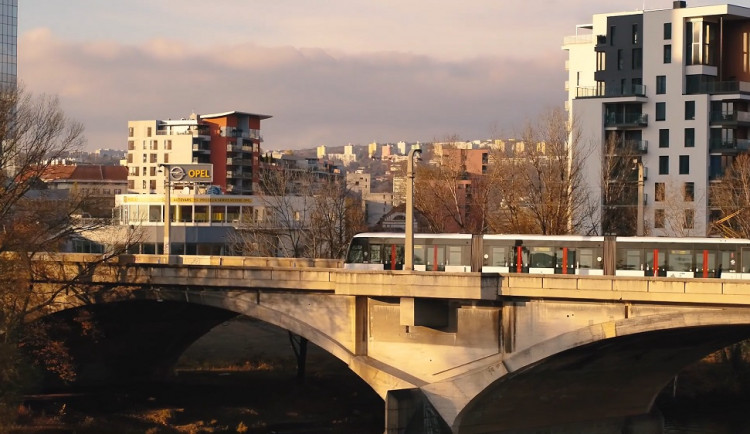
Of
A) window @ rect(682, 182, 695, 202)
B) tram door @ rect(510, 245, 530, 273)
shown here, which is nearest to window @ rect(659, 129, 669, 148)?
window @ rect(682, 182, 695, 202)

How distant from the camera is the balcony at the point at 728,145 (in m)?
96.8

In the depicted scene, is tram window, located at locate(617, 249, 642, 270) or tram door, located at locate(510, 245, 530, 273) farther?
tram door, located at locate(510, 245, 530, 273)

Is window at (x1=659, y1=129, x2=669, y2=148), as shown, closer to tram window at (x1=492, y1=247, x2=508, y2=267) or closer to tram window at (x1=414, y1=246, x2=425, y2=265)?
tram window at (x1=414, y1=246, x2=425, y2=265)

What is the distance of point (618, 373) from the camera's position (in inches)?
2152

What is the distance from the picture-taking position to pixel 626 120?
10081 cm

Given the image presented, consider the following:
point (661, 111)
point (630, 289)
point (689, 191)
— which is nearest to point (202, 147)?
point (661, 111)

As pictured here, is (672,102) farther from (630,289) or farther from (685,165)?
(630,289)

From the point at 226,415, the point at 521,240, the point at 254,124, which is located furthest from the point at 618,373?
the point at 254,124

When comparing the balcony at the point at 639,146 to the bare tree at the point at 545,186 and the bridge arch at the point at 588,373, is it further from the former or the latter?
the bridge arch at the point at 588,373

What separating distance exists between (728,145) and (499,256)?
49321 millimetres

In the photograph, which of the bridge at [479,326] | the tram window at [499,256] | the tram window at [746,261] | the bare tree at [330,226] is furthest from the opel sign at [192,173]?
the tram window at [746,261]

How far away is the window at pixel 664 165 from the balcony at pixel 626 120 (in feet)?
10.3

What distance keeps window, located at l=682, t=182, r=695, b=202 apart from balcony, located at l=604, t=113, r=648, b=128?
6411mm

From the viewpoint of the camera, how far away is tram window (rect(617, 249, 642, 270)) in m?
51.6
